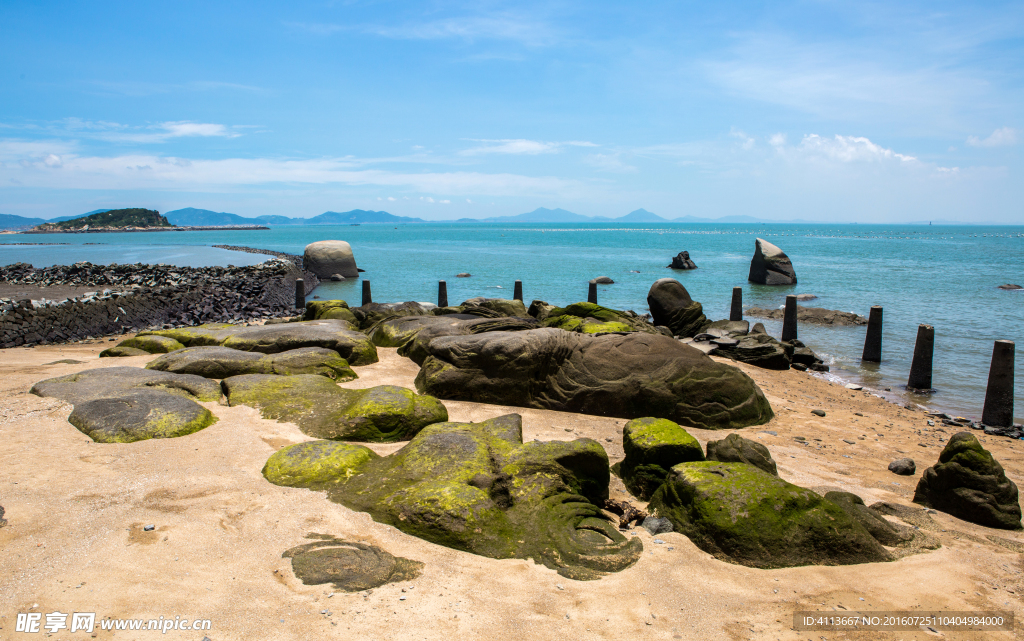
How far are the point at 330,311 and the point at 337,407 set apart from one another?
25.0 ft

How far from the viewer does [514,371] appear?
26.0 ft

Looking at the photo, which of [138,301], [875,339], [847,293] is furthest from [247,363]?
[847,293]

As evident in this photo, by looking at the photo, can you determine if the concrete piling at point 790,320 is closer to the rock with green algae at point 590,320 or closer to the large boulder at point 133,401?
the rock with green algae at point 590,320

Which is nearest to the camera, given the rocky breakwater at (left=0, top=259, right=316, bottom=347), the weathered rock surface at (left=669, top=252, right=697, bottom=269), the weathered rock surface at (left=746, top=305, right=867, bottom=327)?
the rocky breakwater at (left=0, top=259, right=316, bottom=347)

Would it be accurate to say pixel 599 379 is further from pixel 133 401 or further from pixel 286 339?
pixel 133 401

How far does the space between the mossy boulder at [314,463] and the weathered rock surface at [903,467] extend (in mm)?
5736

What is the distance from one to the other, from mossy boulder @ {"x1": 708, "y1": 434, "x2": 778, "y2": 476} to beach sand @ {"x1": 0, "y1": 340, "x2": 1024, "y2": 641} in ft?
1.49

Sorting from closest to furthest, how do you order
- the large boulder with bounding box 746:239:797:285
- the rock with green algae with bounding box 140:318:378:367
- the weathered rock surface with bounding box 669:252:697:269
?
the rock with green algae with bounding box 140:318:378:367
the large boulder with bounding box 746:239:797:285
the weathered rock surface with bounding box 669:252:697:269

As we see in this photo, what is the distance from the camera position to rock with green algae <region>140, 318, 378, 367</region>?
932cm

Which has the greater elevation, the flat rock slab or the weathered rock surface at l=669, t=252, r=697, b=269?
→ the weathered rock surface at l=669, t=252, r=697, b=269

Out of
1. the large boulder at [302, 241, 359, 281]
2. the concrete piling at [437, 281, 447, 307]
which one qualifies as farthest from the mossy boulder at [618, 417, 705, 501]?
the large boulder at [302, 241, 359, 281]

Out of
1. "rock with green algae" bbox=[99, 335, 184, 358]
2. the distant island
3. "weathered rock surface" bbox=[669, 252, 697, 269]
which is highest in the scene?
the distant island

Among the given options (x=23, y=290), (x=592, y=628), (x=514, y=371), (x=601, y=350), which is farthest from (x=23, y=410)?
(x=23, y=290)

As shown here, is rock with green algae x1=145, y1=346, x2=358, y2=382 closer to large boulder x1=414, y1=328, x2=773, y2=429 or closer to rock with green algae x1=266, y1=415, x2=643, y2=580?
large boulder x1=414, y1=328, x2=773, y2=429
